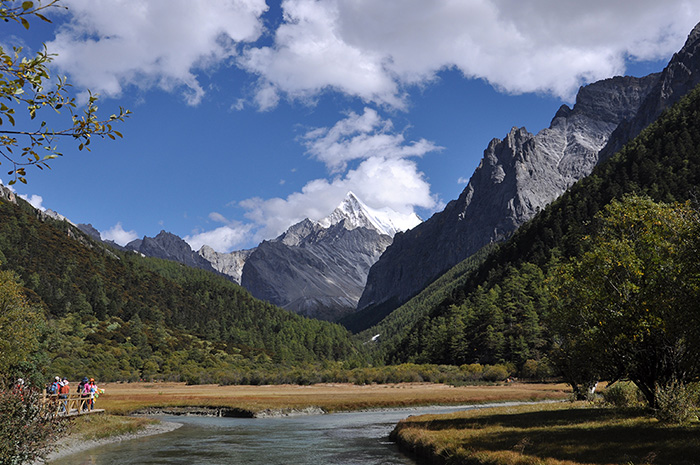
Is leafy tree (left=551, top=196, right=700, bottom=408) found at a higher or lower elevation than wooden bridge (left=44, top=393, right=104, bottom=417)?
higher

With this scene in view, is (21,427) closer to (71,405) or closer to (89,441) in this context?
(89,441)

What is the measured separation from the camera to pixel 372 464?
33.9 metres

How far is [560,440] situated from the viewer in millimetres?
29016

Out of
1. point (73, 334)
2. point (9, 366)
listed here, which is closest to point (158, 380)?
point (73, 334)

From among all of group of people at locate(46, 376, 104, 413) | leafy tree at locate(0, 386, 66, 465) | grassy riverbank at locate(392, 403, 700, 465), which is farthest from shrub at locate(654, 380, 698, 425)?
group of people at locate(46, 376, 104, 413)

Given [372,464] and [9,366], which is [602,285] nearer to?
[372,464]

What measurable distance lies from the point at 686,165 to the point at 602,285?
201m

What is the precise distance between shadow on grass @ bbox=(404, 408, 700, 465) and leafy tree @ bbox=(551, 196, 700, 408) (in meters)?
3.59

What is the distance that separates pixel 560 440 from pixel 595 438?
1.82 meters

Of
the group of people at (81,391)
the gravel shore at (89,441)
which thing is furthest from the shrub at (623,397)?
the group of people at (81,391)

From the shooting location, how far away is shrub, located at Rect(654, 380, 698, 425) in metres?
29.5

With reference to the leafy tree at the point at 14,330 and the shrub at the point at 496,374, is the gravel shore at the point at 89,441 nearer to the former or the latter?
the leafy tree at the point at 14,330

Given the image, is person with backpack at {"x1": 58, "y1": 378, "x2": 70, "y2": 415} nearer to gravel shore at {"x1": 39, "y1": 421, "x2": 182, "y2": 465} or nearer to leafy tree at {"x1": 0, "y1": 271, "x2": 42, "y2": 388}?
gravel shore at {"x1": 39, "y1": 421, "x2": 182, "y2": 465}

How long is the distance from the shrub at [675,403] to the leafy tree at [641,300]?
55cm
